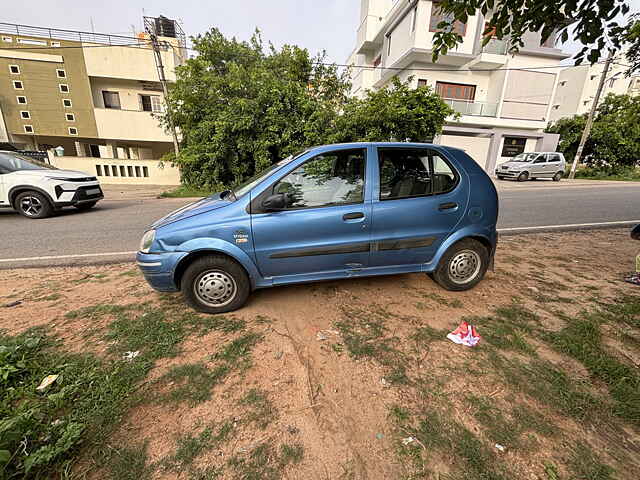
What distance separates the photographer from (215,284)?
2928 mm

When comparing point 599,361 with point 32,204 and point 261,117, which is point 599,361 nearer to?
point 32,204

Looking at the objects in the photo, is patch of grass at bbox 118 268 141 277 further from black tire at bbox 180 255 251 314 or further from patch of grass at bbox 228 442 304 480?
patch of grass at bbox 228 442 304 480

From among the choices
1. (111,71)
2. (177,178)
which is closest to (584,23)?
(177,178)

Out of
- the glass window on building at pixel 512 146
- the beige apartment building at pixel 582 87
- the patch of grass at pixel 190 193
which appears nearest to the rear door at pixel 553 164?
the glass window on building at pixel 512 146

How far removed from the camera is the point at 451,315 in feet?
9.68

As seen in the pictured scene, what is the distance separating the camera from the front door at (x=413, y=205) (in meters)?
3.00

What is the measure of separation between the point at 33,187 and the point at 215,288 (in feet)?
25.1

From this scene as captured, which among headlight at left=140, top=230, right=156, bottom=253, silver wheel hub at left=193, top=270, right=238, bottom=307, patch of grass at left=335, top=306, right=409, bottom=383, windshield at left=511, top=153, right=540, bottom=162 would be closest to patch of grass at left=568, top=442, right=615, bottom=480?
patch of grass at left=335, top=306, right=409, bottom=383

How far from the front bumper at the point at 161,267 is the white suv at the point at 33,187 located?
6.76 meters

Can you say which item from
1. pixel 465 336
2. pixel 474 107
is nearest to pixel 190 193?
pixel 465 336

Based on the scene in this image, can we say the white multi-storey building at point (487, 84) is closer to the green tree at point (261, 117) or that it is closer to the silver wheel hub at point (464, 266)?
the green tree at point (261, 117)

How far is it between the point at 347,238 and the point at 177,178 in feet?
56.9

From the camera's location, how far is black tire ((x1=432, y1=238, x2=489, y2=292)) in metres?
3.34

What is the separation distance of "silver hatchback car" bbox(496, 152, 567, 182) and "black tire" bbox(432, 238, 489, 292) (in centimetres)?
1717
